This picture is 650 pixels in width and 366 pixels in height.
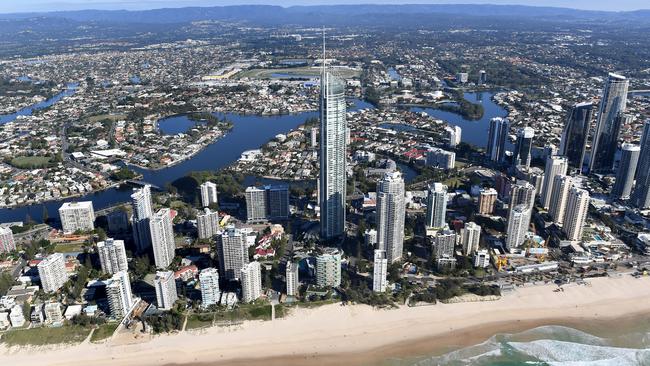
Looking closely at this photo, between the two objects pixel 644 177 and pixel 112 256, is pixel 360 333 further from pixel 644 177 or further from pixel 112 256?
pixel 644 177

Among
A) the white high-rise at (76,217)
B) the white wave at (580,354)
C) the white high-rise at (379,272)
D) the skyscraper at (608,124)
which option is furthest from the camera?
the skyscraper at (608,124)

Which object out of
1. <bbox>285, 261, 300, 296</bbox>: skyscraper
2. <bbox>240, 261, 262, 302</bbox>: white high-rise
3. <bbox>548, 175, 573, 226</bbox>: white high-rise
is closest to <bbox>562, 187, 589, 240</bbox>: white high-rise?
<bbox>548, 175, 573, 226</bbox>: white high-rise

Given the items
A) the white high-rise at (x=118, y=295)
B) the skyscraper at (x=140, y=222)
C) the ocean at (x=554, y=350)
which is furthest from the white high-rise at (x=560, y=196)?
the white high-rise at (x=118, y=295)

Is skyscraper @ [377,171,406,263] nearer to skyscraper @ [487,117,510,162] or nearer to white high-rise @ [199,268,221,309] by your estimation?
white high-rise @ [199,268,221,309]

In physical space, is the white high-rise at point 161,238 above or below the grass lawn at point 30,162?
above

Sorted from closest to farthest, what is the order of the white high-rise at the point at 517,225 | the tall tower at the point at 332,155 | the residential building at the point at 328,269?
the residential building at the point at 328,269, the tall tower at the point at 332,155, the white high-rise at the point at 517,225

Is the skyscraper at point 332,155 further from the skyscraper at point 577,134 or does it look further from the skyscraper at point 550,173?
the skyscraper at point 577,134

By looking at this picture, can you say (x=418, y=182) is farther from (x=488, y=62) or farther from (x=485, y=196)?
(x=488, y=62)

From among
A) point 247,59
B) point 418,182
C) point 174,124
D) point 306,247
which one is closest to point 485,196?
point 418,182
